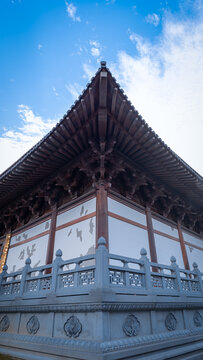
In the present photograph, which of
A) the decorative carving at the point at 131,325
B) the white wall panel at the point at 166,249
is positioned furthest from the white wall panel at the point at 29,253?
the decorative carving at the point at 131,325

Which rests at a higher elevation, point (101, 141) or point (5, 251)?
point (101, 141)

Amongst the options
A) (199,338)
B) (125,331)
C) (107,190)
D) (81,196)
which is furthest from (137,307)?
(81,196)

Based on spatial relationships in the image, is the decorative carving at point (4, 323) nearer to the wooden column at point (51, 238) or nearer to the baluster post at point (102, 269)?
the wooden column at point (51, 238)

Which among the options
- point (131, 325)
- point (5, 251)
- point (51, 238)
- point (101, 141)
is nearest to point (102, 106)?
point (101, 141)

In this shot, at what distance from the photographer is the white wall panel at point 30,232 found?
787 centimetres

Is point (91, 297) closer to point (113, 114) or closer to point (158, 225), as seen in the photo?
point (113, 114)

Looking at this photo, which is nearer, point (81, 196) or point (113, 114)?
point (113, 114)

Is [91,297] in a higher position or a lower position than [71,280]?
lower

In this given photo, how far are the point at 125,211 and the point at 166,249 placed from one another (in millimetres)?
2348

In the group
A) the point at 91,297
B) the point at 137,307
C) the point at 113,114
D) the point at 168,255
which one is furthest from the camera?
the point at 168,255

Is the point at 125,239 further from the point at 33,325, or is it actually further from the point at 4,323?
the point at 4,323

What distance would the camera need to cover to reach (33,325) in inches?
174

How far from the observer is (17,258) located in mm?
8359

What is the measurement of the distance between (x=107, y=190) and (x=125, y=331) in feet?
11.5
